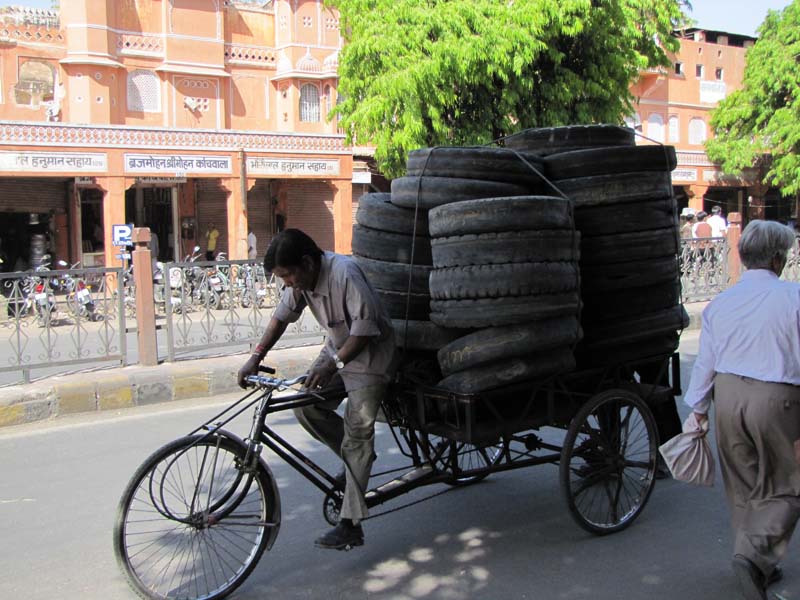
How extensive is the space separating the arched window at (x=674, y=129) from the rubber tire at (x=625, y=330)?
97.1 ft

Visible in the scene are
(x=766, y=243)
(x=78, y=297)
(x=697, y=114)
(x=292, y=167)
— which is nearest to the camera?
(x=766, y=243)

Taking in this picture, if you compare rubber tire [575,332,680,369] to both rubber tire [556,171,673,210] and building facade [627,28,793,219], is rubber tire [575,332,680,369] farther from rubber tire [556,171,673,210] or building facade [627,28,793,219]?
building facade [627,28,793,219]

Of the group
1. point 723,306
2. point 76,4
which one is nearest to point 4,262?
point 76,4

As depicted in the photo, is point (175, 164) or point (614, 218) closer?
point (614, 218)

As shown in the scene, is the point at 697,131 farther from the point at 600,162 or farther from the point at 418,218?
the point at 418,218

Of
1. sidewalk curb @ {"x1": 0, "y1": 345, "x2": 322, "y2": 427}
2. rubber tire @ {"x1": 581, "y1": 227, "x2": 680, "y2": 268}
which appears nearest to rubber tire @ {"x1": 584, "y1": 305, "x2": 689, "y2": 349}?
rubber tire @ {"x1": 581, "y1": 227, "x2": 680, "y2": 268}

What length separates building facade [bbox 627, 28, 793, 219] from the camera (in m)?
30.5

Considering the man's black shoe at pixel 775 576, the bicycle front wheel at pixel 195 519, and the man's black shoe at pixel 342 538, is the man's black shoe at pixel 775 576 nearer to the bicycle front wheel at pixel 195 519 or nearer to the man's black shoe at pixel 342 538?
the man's black shoe at pixel 342 538

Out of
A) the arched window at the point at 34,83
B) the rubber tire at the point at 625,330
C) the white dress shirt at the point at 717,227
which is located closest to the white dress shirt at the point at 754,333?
the rubber tire at the point at 625,330

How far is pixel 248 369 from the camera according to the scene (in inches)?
141

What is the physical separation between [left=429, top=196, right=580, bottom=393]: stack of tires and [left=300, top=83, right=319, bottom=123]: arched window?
21.5 m

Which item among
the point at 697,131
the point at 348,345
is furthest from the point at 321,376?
the point at 697,131

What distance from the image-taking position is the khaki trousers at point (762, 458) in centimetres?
307

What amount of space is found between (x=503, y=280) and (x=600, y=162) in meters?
1.00
